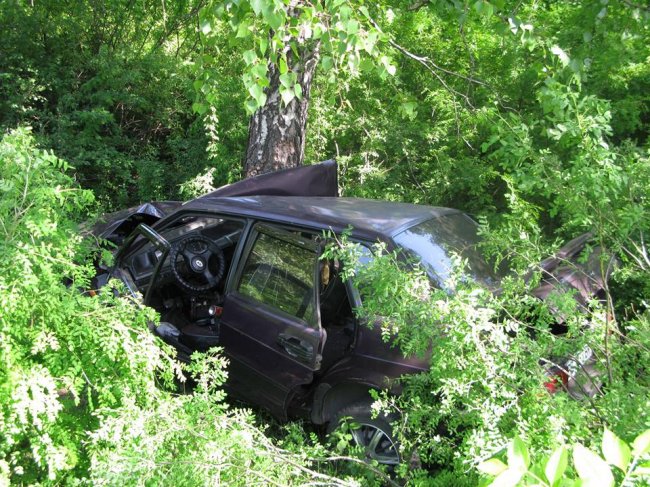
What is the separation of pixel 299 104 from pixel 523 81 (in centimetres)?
235

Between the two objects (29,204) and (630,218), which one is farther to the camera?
(29,204)

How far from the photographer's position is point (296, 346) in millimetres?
3475

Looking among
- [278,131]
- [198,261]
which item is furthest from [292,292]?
[278,131]

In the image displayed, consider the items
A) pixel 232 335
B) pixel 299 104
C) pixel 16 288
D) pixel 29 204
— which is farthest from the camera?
pixel 299 104

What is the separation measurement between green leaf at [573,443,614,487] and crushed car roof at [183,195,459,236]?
2.35m

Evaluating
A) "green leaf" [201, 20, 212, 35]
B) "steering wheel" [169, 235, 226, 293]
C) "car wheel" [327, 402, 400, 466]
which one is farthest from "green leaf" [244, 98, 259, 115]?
"car wheel" [327, 402, 400, 466]

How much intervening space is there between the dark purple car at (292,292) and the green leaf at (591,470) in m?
1.95

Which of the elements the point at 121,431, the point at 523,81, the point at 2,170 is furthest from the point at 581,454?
the point at 523,81

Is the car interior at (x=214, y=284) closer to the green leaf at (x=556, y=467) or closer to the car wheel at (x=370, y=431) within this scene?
the car wheel at (x=370, y=431)

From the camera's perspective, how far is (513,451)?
42.3 inches

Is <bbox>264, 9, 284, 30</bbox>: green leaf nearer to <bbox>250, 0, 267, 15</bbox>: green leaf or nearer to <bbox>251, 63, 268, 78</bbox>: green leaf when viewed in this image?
<bbox>250, 0, 267, 15</bbox>: green leaf

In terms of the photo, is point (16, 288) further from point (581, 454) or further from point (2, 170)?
point (581, 454)

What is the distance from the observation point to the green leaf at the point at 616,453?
1.03 meters

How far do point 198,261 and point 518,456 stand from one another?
11.6ft
